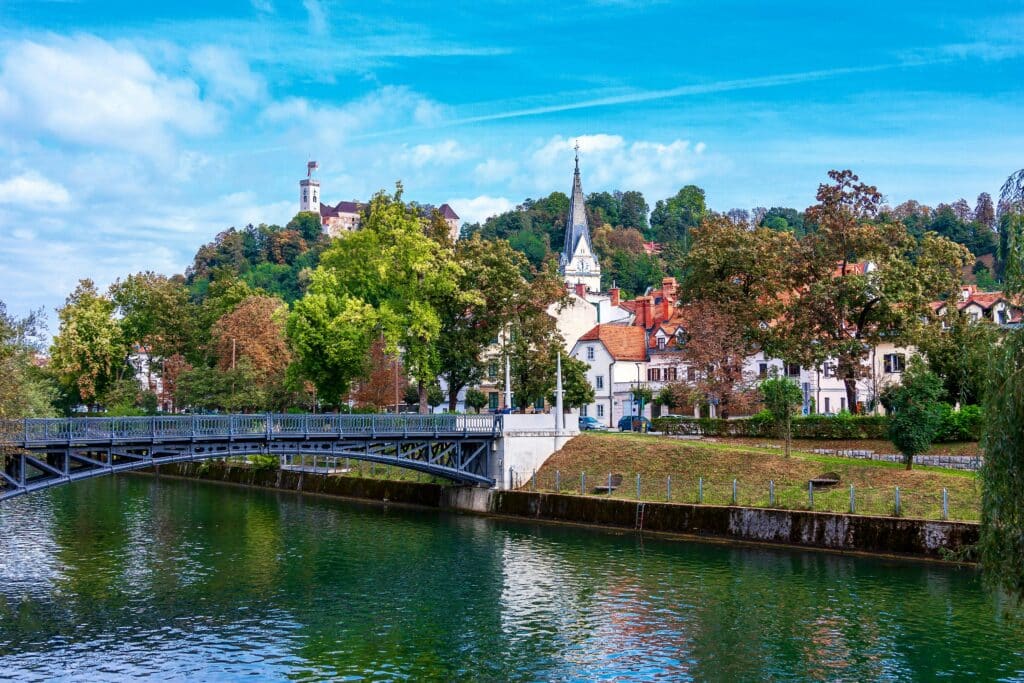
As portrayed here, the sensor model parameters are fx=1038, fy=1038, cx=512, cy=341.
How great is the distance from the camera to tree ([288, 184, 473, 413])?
69312 millimetres

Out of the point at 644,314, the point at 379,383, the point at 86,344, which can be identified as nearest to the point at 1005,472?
the point at 379,383

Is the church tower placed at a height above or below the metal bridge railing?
above

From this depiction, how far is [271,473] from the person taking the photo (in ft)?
263

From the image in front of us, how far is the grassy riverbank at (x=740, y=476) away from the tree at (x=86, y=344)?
195 feet

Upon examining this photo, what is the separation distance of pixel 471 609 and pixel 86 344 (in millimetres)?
77672

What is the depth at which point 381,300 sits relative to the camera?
72.9 metres

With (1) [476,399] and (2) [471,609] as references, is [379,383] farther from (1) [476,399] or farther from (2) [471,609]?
(2) [471,609]

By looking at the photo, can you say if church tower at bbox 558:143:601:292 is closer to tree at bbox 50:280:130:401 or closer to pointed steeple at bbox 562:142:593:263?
pointed steeple at bbox 562:142:593:263

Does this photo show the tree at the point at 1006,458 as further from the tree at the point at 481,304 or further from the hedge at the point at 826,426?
the tree at the point at 481,304

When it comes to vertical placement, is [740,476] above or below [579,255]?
below

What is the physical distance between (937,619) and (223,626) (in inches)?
927

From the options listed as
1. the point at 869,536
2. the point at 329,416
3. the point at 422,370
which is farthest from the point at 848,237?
the point at 329,416

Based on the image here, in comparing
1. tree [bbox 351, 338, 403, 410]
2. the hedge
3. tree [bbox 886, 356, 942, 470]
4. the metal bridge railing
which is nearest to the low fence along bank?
tree [bbox 886, 356, 942, 470]

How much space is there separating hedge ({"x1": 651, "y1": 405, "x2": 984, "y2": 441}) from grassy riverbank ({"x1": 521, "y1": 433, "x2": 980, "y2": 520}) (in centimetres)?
237
